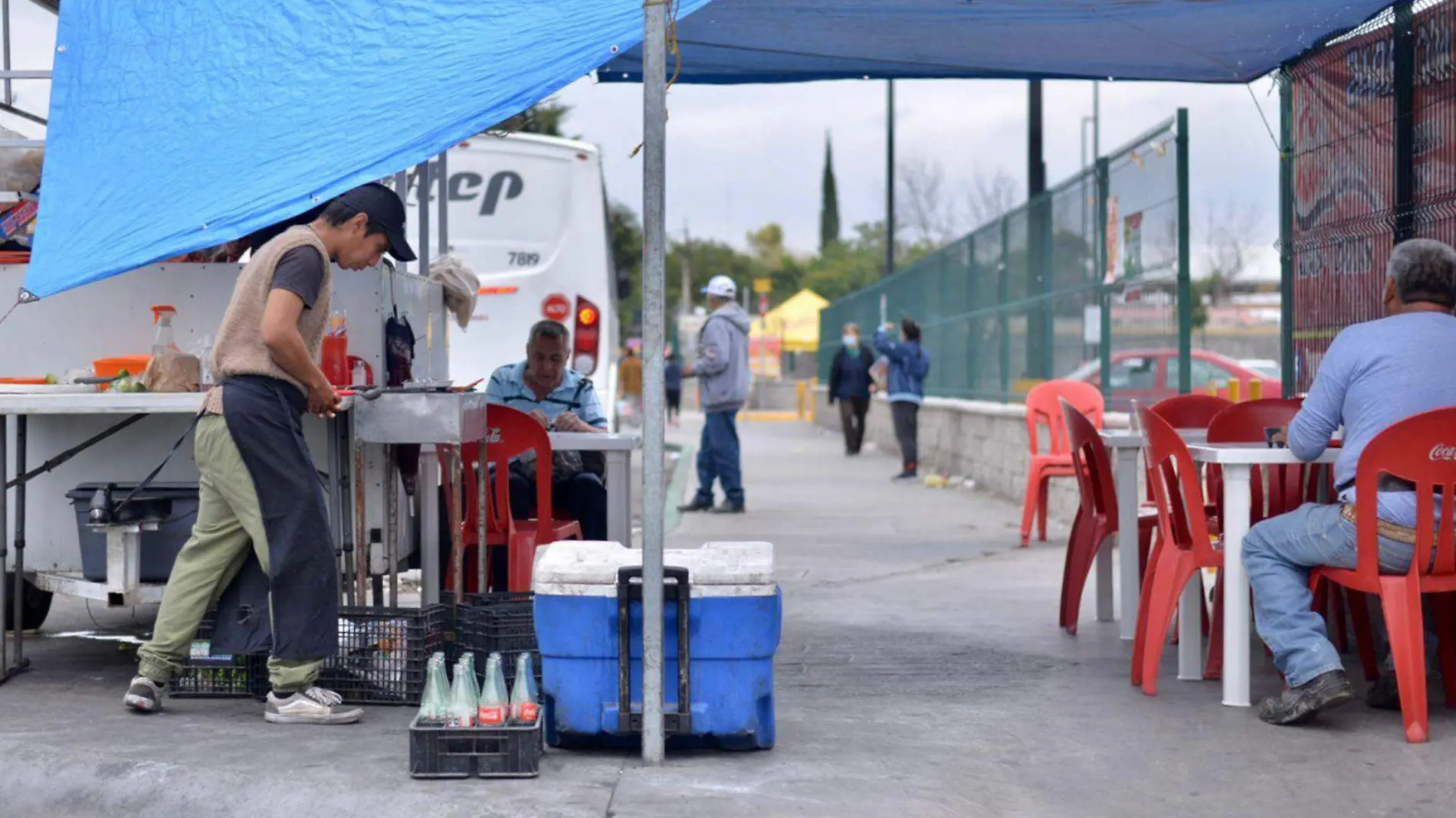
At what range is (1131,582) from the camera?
7.29m

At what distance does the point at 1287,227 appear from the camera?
8352mm

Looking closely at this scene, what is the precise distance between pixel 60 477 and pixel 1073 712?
3736mm

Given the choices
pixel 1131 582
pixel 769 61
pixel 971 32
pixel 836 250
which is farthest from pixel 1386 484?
pixel 836 250

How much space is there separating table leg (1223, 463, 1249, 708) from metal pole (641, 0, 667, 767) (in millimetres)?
Answer: 2103

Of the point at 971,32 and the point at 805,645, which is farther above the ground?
the point at 971,32

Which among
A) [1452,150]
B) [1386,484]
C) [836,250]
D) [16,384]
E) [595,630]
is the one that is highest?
[836,250]

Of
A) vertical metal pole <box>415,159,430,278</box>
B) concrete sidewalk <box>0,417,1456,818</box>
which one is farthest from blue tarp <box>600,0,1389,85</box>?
concrete sidewalk <box>0,417,1456,818</box>

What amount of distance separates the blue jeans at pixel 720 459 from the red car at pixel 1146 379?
2702mm

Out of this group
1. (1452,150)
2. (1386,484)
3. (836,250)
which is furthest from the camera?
(836,250)

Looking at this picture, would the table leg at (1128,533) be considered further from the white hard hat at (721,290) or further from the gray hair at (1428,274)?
the white hard hat at (721,290)

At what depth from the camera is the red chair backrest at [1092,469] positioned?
24.5 ft

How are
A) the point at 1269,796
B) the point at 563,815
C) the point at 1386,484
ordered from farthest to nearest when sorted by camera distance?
the point at 1386,484, the point at 1269,796, the point at 563,815

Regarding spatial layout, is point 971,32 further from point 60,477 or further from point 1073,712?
point 60,477

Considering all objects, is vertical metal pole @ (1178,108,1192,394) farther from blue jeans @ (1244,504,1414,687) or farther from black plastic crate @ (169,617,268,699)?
black plastic crate @ (169,617,268,699)
